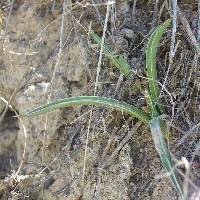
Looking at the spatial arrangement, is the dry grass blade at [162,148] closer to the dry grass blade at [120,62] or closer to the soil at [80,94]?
the soil at [80,94]

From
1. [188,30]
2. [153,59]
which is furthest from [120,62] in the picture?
[188,30]

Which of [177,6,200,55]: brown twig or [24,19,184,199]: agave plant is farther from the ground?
[177,6,200,55]: brown twig

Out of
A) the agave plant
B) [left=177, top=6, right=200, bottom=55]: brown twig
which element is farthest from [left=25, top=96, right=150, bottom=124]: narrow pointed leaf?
[left=177, top=6, right=200, bottom=55]: brown twig

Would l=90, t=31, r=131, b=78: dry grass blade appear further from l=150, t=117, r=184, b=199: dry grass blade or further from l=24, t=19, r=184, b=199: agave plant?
l=150, t=117, r=184, b=199: dry grass blade

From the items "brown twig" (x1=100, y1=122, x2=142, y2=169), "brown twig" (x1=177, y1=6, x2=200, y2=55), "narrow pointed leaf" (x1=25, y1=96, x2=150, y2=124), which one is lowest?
"brown twig" (x1=100, y1=122, x2=142, y2=169)

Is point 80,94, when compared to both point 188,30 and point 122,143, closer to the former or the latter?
point 122,143

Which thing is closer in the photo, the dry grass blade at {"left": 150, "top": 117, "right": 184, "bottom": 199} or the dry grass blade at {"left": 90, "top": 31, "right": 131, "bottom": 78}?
the dry grass blade at {"left": 150, "top": 117, "right": 184, "bottom": 199}

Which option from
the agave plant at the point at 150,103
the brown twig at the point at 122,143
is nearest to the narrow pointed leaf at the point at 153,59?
the agave plant at the point at 150,103

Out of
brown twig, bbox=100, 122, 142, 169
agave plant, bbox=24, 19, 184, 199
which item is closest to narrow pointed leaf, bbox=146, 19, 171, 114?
agave plant, bbox=24, 19, 184, 199
